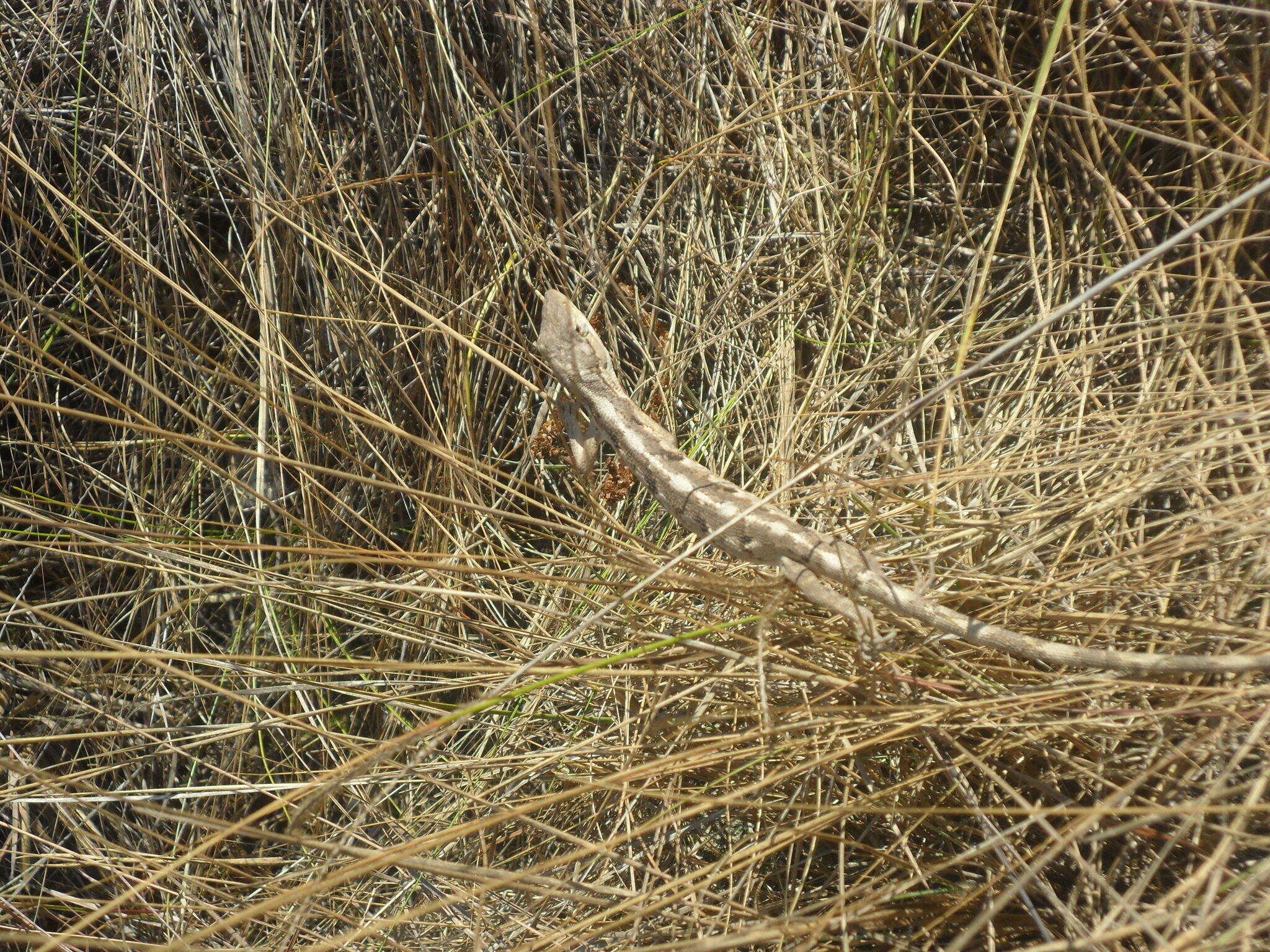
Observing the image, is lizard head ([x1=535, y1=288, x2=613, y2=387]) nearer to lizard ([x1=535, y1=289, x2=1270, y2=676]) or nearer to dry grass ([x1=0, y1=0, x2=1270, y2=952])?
lizard ([x1=535, y1=289, x2=1270, y2=676])

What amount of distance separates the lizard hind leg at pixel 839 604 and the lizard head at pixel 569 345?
985 millimetres

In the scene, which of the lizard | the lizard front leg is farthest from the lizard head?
the lizard front leg

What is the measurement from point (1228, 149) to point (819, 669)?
1985 mm

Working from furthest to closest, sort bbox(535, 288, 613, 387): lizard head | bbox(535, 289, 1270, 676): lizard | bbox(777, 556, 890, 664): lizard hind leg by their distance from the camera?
bbox(535, 288, 613, 387): lizard head < bbox(777, 556, 890, 664): lizard hind leg < bbox(535, 289, 1270, 676): lizard

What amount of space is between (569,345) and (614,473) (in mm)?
534

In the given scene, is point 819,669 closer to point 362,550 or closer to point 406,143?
point 362,550

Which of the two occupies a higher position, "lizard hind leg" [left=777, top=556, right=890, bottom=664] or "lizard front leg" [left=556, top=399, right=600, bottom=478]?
"lizard hind leg" [left=777, top=556, right=890, bottom=664]

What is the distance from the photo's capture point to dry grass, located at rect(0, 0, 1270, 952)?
2.10 meters

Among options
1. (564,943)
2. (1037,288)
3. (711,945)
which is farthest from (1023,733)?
(1037,288)

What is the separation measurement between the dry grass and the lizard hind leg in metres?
0.08

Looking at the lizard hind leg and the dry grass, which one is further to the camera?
the dry grass

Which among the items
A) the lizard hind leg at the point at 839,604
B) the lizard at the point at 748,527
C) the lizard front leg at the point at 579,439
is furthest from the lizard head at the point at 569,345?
the lizard hind leg at the point at 839,604

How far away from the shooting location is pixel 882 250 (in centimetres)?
306

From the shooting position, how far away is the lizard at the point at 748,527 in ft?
5.71
